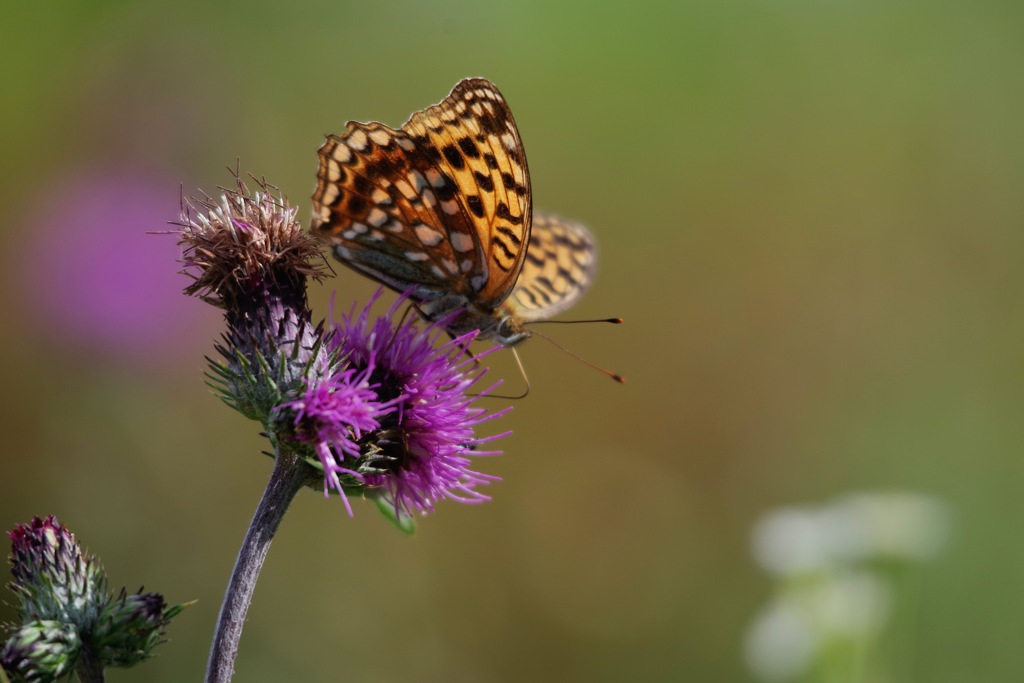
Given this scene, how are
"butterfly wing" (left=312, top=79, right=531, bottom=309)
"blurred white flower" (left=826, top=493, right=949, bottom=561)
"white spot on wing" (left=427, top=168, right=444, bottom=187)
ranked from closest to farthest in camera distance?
"butterfly wing" (left=312, top=79, right=531, bottom=309)
"white spot on wing" (left=427, top=168, right=444, bottom=187)
"blurred white flower" (left=826, top=493, right=949, bottom=561)

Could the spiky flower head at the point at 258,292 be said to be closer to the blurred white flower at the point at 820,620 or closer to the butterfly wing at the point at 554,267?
the butterfly wing at the point at 554,267

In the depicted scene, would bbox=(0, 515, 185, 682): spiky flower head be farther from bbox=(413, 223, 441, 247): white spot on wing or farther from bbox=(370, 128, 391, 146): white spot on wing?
bbox=(370, 128, 391, 146): white spot on wing

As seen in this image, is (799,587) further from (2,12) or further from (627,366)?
(2,12)

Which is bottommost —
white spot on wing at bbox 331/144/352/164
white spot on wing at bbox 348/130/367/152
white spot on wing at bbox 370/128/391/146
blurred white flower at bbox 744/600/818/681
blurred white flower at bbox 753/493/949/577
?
blurred white flower at bbox 744/600/818/681

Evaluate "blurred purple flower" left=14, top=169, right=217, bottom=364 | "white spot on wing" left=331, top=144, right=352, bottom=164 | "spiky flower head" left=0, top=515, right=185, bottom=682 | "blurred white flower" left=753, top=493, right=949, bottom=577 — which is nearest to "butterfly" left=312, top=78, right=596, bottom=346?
"white spot on wing" left=331, top=144, right=352, bottom=164

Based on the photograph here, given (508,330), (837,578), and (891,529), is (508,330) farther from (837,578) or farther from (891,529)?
(891,529)

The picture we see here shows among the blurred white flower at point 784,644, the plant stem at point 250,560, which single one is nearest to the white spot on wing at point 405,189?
the plant stem at point 250,560

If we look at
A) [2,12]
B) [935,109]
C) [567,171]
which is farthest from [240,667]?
[935,109]
